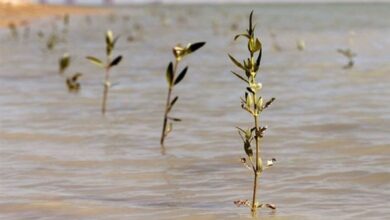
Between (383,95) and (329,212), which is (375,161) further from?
(383,95)

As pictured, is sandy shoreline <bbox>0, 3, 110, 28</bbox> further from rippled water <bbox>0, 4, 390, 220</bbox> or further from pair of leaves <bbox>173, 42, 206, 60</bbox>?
pair of leaves <bbox>173, 42, 206, 60</bbox>

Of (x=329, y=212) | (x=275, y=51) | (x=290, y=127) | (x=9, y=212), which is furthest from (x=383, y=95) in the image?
(x=275, y=51)

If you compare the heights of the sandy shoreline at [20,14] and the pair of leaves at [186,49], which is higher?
the sandy shoreline at [20,14]

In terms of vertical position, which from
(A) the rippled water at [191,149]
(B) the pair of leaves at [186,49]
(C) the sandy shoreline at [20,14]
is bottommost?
(A) the rippled water at [191,149]

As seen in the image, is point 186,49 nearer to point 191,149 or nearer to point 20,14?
point 191,149

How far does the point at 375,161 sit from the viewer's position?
5012mm

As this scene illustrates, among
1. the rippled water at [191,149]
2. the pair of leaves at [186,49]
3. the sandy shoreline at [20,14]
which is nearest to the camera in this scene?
the rippled water at [191,149]

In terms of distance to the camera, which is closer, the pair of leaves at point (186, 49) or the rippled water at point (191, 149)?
the rippled water at point (191, 149)

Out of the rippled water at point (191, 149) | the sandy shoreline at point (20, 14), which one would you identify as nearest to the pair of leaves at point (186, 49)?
the rippled water at point (191, 149)

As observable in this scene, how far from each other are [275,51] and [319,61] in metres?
3.34

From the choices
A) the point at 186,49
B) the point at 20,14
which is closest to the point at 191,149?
the point at 186,49

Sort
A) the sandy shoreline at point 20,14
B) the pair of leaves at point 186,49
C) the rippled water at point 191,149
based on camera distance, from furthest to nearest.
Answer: the sandy shoreline at point 20,14, the pair of leaves at point 186,49, the rippled water at point 191,149

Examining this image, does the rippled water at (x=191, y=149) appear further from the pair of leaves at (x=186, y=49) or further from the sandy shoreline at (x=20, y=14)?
the sandy shoreline at (x=20, y=14)

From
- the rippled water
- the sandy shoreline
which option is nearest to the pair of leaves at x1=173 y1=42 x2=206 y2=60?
the rippled water
